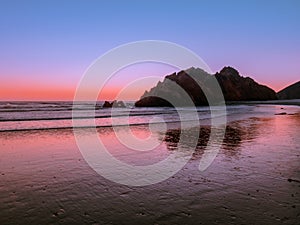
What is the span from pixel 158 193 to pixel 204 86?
104m

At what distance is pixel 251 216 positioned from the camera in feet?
17.7

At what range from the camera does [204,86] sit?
354 feet

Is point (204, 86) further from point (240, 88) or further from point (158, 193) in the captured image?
point (158, 193)

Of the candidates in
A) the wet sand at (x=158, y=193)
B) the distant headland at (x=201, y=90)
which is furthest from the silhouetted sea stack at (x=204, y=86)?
the wet sand at (x=158, y=193)

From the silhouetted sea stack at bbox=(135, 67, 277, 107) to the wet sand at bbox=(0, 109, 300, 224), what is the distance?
72.3 metres

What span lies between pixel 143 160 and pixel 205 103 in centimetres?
8391

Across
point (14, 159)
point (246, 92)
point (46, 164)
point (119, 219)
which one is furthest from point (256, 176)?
point (246, 92)

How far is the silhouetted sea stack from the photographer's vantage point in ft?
287

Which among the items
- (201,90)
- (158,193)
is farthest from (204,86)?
(158,193)

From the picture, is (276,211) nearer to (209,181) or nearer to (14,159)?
(209,181)

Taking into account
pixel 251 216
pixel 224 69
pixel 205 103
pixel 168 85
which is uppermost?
pixel 224 69

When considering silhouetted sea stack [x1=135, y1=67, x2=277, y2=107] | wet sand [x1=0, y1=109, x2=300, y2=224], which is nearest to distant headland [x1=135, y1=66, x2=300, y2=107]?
silhouetted sea stack [x1=135, y1=67, x2=277, y2=107]

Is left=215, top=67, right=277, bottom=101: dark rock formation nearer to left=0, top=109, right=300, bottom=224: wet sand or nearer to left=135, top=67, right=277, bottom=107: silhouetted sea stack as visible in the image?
left=135, top=67, right=277, bottom=107: silhouetted sea stack

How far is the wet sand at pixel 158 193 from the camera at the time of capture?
543 centimetres
